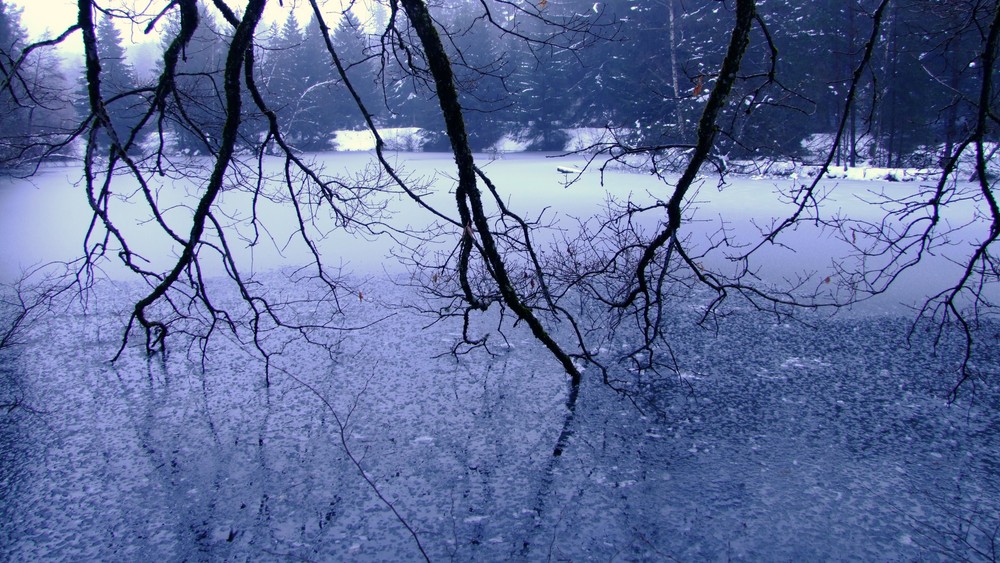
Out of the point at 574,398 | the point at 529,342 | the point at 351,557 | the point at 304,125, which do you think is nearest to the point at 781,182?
the point at 529,342

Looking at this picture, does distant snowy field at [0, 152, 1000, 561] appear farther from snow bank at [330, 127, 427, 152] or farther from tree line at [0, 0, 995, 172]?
snow bank at [330, 127, 427, 152]

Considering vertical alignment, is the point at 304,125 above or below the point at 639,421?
above

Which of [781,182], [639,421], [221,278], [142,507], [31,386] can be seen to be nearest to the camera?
[142,507]

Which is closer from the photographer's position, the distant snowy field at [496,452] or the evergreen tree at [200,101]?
the distant snowy field at [496,452]

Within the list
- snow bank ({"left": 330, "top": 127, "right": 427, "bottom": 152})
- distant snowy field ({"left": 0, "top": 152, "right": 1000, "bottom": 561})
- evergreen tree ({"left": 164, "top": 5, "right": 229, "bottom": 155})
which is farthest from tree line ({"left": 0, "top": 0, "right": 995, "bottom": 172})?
distant snowy field ({"left": 0, "top": 152, "right": 1000, "bottom": 561})

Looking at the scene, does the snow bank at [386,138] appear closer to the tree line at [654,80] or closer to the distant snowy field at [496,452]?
the tree line at [654,80]

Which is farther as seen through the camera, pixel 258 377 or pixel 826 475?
pixel 258 377

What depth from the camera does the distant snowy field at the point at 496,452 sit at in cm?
313

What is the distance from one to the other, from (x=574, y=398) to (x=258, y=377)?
233 centimetres

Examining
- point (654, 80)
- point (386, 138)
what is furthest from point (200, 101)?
point (386, 138)

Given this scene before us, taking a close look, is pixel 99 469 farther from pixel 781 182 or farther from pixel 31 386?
pixel 781 182

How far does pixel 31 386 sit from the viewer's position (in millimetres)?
4859

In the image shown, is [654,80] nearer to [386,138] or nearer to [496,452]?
[386,138]

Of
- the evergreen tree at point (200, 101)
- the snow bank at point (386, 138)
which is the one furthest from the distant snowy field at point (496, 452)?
the snow bank at point (386, 138)
